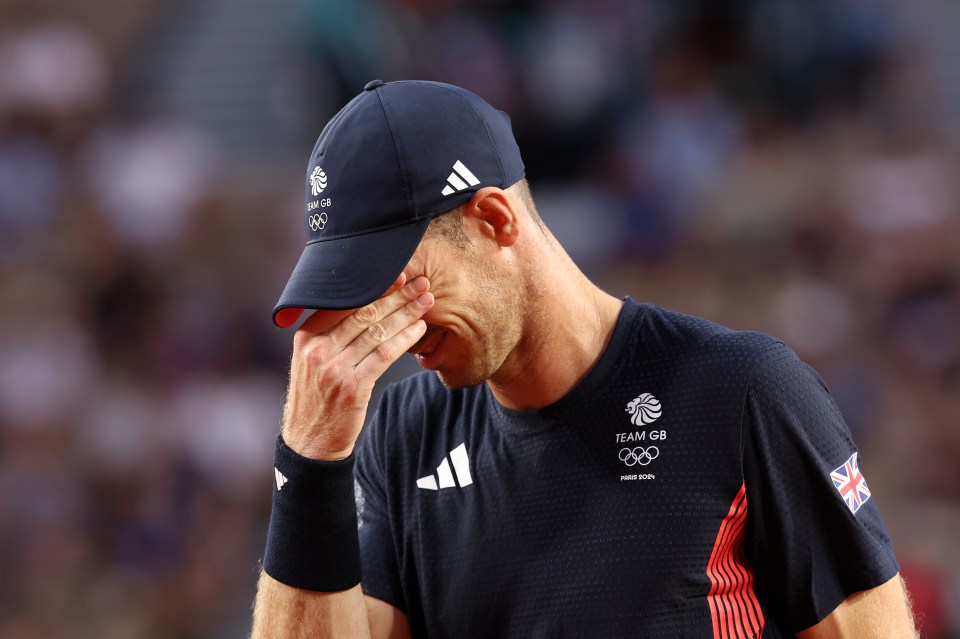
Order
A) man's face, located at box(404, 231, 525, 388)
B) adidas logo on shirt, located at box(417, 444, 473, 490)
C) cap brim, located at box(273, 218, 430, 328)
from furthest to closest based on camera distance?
adidas logo on shirt, located at box(417, 444, 473, 490) → man's face, located at box(404, 231, 525, 388) → cap brim, located at box(273, 218, 430, 328)

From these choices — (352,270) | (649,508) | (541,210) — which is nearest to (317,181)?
(352,270)

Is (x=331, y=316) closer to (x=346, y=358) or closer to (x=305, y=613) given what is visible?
(x=346, y=358)

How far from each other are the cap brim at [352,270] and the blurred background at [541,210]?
4323 millimetres

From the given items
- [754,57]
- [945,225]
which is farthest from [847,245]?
[754,57]

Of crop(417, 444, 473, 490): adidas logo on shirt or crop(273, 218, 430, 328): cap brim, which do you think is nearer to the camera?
crop(273, 218, 430, 328): cap brim

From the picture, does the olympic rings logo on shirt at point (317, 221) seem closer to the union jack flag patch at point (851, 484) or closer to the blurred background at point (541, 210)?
the union jack flag patch at point (851, 484)

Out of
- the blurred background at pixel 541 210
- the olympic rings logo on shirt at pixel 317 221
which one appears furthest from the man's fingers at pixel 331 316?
the blurred background at pixel 541 210

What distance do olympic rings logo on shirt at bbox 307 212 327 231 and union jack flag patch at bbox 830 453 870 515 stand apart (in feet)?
3.62

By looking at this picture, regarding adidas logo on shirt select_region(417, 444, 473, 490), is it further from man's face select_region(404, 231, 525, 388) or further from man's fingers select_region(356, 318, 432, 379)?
man's fingers select_region(356, 318, 432, 379)

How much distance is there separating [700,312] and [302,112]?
3329mm

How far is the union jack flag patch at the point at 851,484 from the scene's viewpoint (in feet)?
7.89

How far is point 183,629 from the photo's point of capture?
6.85 m

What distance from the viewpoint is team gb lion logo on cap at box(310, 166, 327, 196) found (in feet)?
8.09

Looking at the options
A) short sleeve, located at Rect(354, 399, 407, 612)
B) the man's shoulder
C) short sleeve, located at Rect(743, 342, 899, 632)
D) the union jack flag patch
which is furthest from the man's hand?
the union jack flag patch
